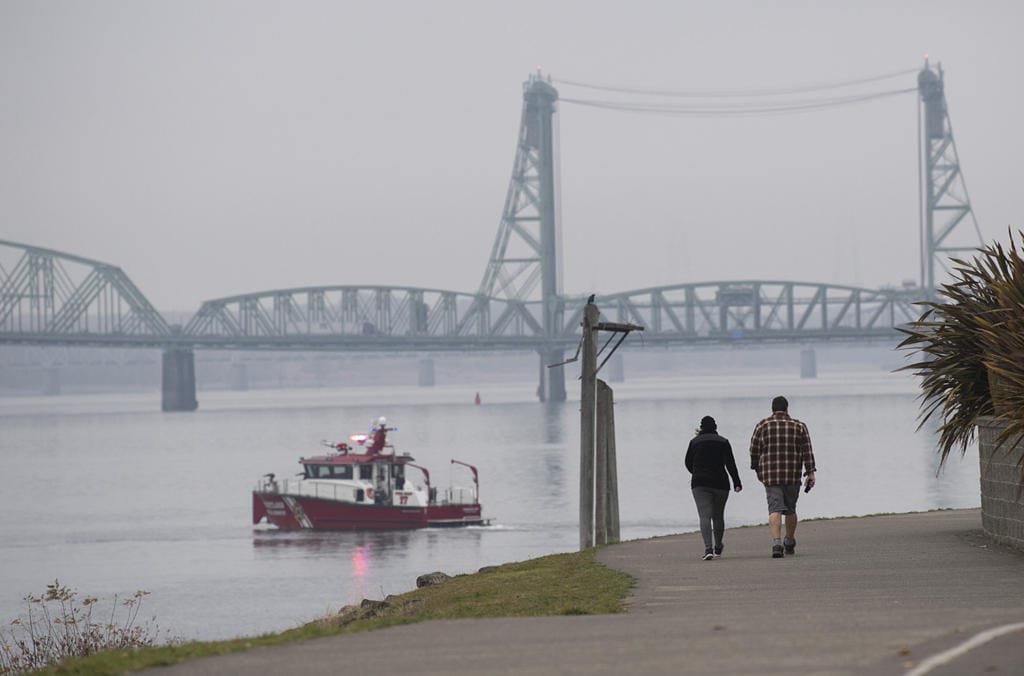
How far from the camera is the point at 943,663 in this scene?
11.3 metres

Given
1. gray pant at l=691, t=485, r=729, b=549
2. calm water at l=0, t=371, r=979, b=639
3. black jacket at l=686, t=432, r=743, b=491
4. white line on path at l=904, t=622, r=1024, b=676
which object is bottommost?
calm water at l=0, t=371, r=979, b=639

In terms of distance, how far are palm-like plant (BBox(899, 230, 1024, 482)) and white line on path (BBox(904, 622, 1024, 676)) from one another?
6.74m

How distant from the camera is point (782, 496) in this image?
19703 millimetres

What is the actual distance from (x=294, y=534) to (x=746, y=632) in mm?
52711

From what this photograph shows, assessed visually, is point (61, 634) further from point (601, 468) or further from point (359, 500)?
point (359, 500)

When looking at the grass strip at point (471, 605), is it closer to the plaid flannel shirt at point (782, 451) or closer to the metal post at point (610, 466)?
the plaid flannel shirt at point (782, 451)

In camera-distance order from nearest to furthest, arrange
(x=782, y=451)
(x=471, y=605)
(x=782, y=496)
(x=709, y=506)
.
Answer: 1. (x=471, y=605)
2. (x=782, y=451)
3. (x=782, y=496)
4. (x=709, y=506)

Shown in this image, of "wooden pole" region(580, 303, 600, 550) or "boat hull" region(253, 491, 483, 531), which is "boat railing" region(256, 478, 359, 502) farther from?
"wooden pole" region(580, 303, 600, 550)

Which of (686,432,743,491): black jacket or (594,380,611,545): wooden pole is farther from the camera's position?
(594,380,611,545): wooden pole

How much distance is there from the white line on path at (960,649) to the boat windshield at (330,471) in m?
55.2

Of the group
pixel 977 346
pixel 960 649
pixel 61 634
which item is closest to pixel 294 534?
pixel 61 634

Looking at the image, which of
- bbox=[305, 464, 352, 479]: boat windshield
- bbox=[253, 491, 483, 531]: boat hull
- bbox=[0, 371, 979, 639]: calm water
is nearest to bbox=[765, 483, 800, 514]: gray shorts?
bbox=[0, 371, 979, 639]: calm water

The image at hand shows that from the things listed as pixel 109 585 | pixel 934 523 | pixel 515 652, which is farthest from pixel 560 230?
pixel 515 652

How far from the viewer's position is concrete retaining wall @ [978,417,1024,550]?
64.2ft
